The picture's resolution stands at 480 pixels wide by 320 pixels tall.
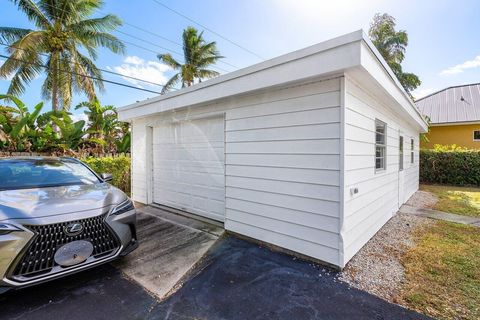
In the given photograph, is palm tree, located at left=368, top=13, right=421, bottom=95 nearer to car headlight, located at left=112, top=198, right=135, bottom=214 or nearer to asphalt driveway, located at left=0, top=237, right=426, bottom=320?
asphalt driveway, located at left=0, top=237, right=426, bottom=320

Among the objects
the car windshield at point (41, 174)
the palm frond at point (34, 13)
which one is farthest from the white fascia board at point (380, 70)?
the palm frond at point (34, 13)

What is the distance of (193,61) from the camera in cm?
1873

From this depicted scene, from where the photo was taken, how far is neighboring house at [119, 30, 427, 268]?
3.07 m

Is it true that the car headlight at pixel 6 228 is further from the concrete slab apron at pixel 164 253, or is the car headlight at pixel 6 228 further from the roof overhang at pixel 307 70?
the roof overhang at pixel 307 70

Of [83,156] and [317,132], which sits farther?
[83,156]

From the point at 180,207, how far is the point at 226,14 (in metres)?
7.03

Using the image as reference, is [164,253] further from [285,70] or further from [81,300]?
[285,70]

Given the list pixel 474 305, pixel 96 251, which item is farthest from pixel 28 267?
pixel 474 305

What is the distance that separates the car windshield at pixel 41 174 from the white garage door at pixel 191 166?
2.08m

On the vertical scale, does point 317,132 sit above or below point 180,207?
above

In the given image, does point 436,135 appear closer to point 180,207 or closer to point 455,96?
point 455,96

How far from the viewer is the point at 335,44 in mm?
2785

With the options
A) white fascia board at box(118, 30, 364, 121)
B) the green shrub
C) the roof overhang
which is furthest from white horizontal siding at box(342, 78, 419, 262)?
the green shrub

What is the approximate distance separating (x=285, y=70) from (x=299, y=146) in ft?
3.50
